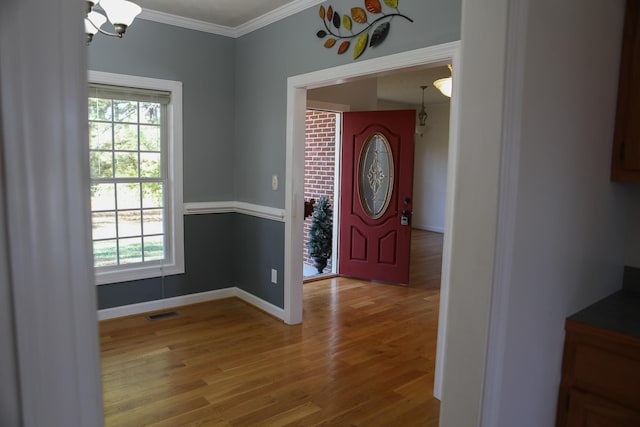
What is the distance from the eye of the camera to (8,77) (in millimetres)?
522

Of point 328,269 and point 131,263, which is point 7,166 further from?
point 328,269

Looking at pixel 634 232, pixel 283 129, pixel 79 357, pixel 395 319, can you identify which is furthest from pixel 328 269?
pixel 79 357

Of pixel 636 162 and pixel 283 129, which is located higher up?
pixel 283 129

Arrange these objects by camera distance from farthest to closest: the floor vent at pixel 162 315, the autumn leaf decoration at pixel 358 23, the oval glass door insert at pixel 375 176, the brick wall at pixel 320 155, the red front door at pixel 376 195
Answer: the brick wall at pixel 320 155 → the oval glass door insert at pixel 375 176 → the red front door at pixel 376 195 → the floor vent at pixel 162 315 → the autumn leaf decoration at pixel 358 23

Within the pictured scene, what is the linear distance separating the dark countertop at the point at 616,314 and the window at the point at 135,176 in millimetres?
3412

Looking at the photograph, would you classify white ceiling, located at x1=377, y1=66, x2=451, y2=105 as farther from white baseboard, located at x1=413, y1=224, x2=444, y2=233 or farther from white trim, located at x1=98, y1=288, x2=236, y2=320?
white trim, located at x1=98, y1=288, x2=236, y2=320

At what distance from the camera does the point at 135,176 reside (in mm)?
3928

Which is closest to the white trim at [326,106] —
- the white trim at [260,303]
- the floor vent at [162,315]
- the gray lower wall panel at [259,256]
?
the gray lower wall panel at [259,256]

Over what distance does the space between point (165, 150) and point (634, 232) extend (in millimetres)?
3618

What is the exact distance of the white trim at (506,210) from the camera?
4.03 ft

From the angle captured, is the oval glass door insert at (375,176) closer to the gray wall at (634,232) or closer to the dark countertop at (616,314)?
the gray wall at (634,232)

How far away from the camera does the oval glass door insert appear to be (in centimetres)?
520

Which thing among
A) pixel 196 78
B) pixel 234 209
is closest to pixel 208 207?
pixel 234 209

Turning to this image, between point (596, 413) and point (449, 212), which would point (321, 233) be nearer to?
point (449, 212)
